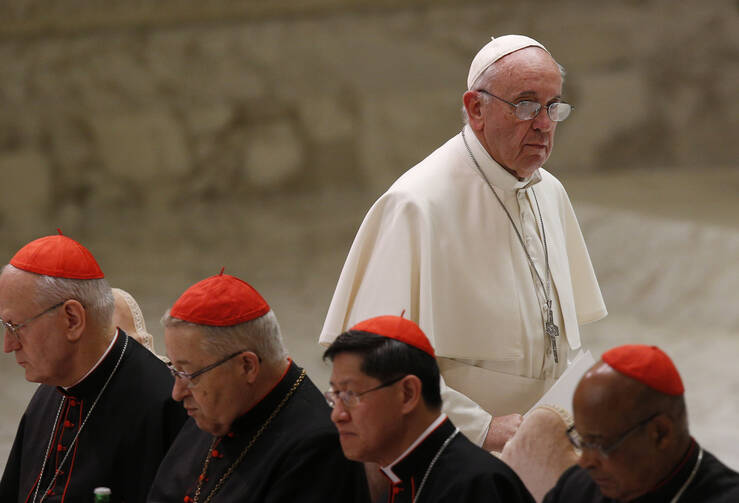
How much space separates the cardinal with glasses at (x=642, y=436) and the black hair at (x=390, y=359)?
48 cm

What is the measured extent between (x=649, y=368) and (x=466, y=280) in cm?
140

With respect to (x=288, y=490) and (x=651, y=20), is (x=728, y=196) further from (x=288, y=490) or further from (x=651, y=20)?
(x=288, y=490)

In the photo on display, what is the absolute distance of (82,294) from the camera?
4156 millimetres

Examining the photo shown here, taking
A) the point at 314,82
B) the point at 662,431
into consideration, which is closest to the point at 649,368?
Answer: the point at 662,431

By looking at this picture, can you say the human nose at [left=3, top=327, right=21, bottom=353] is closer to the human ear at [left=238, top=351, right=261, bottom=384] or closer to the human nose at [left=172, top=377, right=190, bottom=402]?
the human nose at [left=172, top=377, right=190, bottom=402]

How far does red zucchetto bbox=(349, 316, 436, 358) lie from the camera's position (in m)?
3.22

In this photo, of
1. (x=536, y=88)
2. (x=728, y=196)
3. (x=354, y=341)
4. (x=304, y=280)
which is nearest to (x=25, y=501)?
(x=354, y=341)

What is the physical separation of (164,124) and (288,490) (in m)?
8.44

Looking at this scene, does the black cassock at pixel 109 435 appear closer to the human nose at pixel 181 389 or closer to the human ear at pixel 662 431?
the human nose at pixel 181 389

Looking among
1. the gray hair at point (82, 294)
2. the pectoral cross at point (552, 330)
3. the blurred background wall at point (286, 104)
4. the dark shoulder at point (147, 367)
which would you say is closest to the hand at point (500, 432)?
the pectoral cross at point (552, 330)

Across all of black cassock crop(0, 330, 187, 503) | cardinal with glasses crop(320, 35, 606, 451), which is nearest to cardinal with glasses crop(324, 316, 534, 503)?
cardinal with glasses crop(320, 35, 606, 451)

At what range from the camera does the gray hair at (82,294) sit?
4098 mm

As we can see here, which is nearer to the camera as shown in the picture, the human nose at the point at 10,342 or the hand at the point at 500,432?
the hand at the point at 500,432

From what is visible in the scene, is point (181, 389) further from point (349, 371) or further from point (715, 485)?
point (715, 485)
